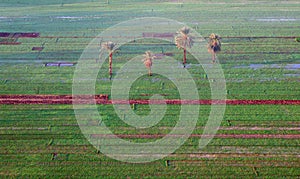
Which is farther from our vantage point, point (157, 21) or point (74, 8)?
point (74, 8)

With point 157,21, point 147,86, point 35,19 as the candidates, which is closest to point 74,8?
point 35,19

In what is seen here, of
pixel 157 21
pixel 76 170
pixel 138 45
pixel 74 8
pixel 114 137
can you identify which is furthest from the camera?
pixel 74 8

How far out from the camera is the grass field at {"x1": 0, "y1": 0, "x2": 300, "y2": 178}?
115 feet

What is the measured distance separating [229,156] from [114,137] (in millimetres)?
9943

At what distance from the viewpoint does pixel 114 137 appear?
3881cm

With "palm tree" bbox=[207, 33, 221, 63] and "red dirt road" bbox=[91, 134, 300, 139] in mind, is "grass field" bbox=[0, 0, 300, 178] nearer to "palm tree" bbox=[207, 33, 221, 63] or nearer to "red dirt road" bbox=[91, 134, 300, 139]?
"red dirt road" bbox=[91, 134, 300, 139]

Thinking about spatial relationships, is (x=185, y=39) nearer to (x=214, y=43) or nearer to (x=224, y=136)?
(x=214, y=43)

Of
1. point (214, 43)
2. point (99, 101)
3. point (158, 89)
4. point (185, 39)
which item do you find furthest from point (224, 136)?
point (185, 39)

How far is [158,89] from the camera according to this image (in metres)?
46.5

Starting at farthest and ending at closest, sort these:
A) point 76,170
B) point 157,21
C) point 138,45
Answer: point 157,21 → point 138,45 → point 76,170

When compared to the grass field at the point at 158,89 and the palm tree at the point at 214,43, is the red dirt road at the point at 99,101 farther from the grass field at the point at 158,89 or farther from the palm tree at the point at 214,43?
the palm tree at the point at 214,43

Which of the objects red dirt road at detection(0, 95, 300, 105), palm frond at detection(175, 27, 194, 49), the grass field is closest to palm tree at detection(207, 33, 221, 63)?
palm frond at detection(175, 27, 194, 49)

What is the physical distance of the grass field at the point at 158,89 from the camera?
35156mm

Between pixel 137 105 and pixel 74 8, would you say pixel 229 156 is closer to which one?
pixel 137 105
